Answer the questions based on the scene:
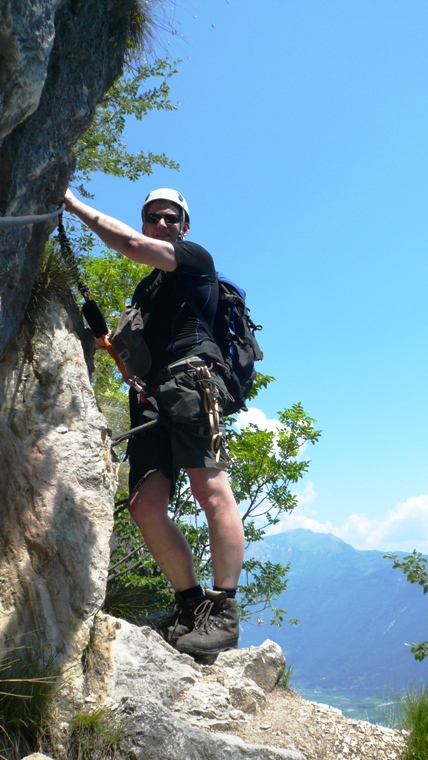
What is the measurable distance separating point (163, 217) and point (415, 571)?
16.7 feet

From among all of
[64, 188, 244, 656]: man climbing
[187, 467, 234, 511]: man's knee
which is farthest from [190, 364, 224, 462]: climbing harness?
[187, 467, 234, 511]: man's knee

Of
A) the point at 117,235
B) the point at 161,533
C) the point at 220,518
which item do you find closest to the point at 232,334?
the point at 117,235

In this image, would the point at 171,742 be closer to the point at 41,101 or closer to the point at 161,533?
the point at 161,533

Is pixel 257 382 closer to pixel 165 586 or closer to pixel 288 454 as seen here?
pixel 288 454

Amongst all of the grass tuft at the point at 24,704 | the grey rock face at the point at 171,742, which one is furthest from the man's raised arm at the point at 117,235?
the grey rock face at the point at 171,742

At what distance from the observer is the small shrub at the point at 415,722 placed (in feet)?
11.3

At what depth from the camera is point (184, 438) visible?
13.8 ft

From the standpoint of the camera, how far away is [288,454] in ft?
30.3

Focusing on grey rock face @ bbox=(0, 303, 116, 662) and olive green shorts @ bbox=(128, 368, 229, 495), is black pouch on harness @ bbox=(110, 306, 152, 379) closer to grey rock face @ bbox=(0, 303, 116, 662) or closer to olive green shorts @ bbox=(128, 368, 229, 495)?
olive green shorts @ bbox=(128, 368, 229, 495)

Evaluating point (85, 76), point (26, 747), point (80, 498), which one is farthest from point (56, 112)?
point (26, 747)

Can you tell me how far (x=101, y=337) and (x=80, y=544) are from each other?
1.53 metres

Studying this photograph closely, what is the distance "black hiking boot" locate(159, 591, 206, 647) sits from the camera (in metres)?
4.38

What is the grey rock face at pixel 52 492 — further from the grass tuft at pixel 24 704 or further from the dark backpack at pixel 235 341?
the dark backpack at pixel 235 341

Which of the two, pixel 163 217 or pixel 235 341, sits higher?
pixel 163 217
